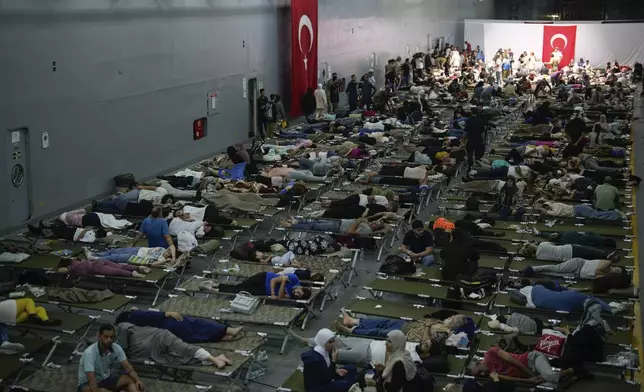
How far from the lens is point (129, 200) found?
15.5 m

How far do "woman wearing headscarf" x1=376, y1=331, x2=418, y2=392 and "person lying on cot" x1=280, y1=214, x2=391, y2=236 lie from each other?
542 centimetres

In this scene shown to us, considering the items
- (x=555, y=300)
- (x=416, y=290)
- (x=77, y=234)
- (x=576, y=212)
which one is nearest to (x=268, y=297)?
(x=416, y=290)

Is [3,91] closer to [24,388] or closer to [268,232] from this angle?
[268,232]

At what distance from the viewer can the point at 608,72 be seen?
40.5 metres

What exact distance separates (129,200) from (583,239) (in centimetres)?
774

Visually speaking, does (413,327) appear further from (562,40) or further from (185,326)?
(562,40)

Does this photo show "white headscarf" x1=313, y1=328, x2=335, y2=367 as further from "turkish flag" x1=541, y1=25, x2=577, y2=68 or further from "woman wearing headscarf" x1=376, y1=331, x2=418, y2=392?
"turkish flag" x1=541, y1=25, x2=577, y2=68

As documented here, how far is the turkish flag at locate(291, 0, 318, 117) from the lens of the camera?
26034 millimetres

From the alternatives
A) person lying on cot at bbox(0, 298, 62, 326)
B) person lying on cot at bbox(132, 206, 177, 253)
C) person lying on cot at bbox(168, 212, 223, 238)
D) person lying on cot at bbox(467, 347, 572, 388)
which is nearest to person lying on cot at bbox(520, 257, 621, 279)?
person lying on cot at bbox(467, 347, 572, 388)

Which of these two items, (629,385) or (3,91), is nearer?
(629,385)

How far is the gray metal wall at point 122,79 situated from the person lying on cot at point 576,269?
28.4ft

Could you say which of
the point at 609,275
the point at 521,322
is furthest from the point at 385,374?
the point at 609,275

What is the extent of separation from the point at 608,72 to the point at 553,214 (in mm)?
27999

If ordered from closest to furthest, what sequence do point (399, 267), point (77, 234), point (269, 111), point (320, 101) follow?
point (399, 267) < point (77, 234) < point (269, 111) < point (320, 101)
